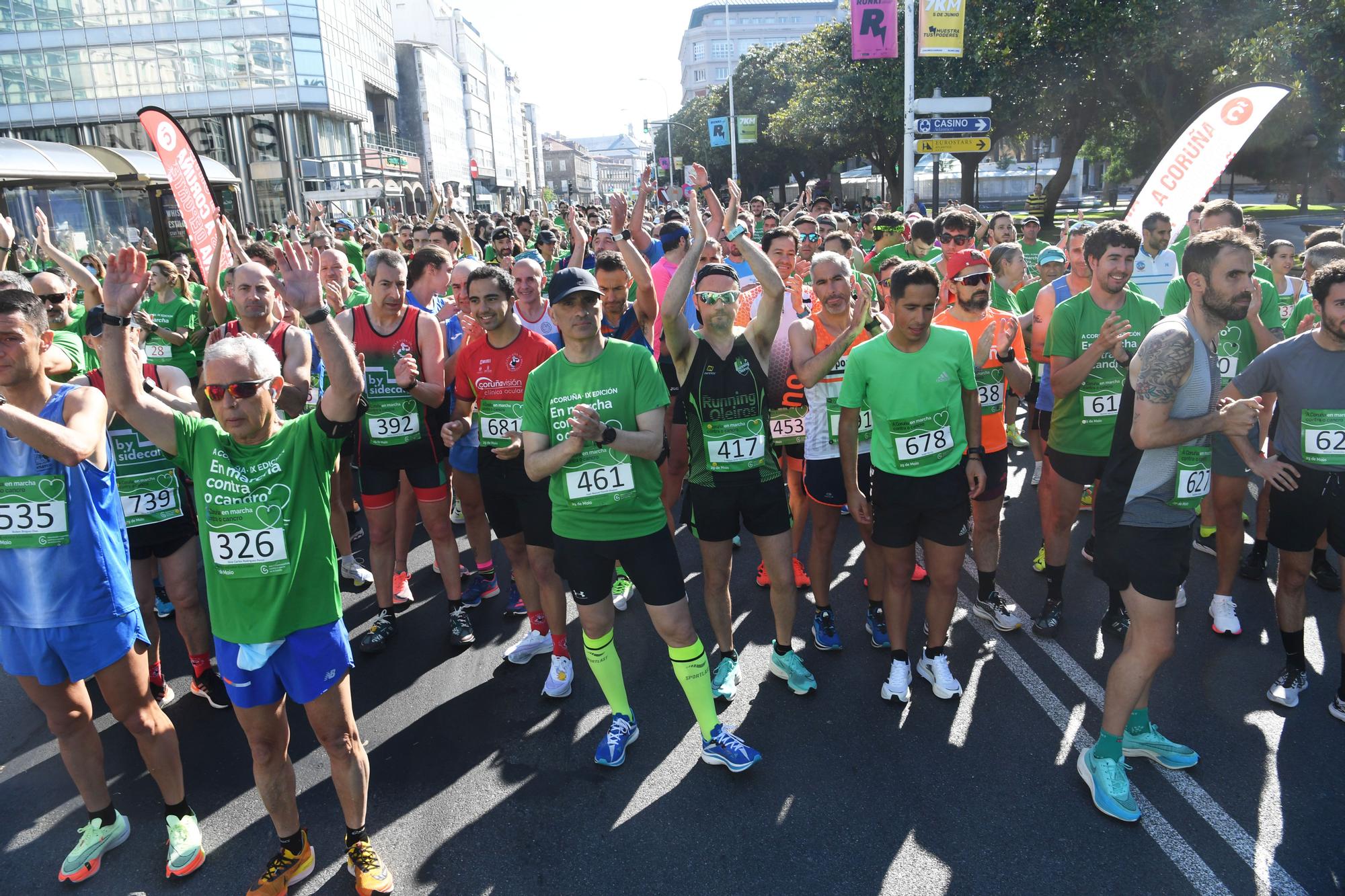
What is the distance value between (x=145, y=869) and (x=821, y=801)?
266 cm

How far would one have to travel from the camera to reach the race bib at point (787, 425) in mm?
4930

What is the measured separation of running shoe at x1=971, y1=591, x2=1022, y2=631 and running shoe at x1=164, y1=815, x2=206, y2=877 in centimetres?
407

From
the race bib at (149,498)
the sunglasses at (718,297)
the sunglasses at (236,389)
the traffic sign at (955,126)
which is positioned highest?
the traffic sign at (955,126)

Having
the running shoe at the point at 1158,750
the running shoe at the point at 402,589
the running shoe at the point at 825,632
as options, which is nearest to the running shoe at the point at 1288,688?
the running shoe at the point at 1158,750

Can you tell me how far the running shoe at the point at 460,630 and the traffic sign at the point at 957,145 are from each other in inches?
514

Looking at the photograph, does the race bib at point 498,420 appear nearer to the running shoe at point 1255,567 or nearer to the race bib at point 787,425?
the race bib at point 787,425

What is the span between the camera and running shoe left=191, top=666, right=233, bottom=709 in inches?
177

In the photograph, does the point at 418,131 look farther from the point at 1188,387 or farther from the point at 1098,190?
the point at 1188,387

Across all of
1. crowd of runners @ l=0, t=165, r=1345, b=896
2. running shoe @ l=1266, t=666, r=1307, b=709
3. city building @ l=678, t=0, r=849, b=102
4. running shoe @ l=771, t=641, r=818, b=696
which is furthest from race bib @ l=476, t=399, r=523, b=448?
city building @ l=678, t=0, r=849, b=102

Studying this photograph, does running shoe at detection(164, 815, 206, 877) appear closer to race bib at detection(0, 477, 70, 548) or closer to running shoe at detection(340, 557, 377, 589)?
race bib at detection(0, 477, 70, 548)

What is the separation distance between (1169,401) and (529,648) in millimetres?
3403

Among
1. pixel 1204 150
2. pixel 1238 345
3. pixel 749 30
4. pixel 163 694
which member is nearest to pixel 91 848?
pixel 163 694

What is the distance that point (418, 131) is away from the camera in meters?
74.2

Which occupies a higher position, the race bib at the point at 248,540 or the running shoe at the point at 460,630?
the race bib at the point at 248,540
